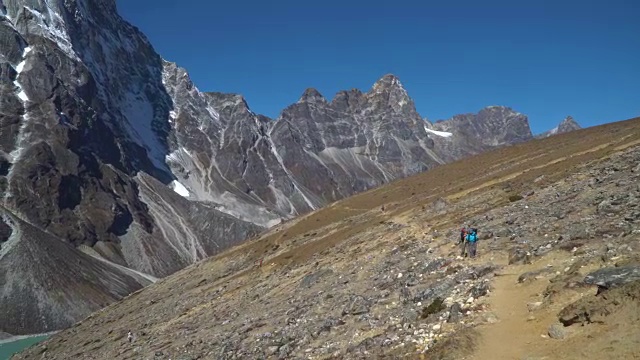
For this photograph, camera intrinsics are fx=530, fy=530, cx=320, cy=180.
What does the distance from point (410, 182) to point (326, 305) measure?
236 ft

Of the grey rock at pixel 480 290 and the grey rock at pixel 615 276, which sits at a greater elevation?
the grey rock at pixel 615 276

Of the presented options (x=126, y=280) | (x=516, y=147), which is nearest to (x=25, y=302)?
(x=126, y=280)

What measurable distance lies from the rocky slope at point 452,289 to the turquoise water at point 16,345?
65.9 m

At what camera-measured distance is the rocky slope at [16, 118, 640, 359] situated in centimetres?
1645

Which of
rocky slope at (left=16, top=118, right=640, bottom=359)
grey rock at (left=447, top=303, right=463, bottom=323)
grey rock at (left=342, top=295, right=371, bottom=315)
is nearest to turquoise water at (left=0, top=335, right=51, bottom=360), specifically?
rocky slope at (left=16, top=118, right=640, bottom=359)

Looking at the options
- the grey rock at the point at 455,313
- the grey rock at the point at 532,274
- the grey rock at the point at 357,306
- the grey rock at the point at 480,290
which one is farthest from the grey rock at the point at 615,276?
the grey rock at the point at 357,306

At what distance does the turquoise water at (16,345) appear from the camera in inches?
4465

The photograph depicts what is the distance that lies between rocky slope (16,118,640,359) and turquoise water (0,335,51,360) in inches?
2596

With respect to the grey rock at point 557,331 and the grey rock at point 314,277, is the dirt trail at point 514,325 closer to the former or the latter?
the grey rock at point 557,331

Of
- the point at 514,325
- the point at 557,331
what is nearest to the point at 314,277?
the point at 514,325

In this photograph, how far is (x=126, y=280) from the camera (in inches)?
7279

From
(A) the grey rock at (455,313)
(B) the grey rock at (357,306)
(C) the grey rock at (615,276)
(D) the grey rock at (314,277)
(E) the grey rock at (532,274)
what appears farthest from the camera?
(D) the grey rock at (314,277)

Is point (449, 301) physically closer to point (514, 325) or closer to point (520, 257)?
point (514, 325)

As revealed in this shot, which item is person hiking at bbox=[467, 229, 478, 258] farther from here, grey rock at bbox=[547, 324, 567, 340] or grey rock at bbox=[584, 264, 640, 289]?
grey rock at bbox=[547, 324, 567, 340]
